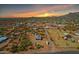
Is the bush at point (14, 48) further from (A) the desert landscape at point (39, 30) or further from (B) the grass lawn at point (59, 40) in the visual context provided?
(B) the grass lawn at point (59, 40)

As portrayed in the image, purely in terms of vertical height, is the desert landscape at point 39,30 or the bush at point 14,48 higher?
the desert landscape at point 39,30

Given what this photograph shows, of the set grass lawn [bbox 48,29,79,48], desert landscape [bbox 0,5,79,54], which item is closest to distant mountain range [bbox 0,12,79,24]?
desert landscape [bbox 0,5,79,54]

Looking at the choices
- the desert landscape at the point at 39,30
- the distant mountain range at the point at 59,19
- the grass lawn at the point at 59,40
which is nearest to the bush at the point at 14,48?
the desert landscape at the point at 39,30

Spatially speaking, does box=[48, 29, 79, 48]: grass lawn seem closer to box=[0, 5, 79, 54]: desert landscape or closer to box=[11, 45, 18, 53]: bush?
box=[0, 5, 79, 54]: desert landscape

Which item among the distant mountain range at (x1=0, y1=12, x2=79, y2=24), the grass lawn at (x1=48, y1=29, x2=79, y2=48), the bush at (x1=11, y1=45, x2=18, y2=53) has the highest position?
the distant mountain range at (x1=0, y1=12, x2=79, y2=24)

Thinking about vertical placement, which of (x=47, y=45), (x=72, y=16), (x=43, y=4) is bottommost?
(x=47, y=45)

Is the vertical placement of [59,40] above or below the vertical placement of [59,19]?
below

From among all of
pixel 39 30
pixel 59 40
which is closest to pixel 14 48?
pixel 39 30

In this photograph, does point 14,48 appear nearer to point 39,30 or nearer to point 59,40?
point 39,30

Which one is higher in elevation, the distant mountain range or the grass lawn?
the distant mountain range
